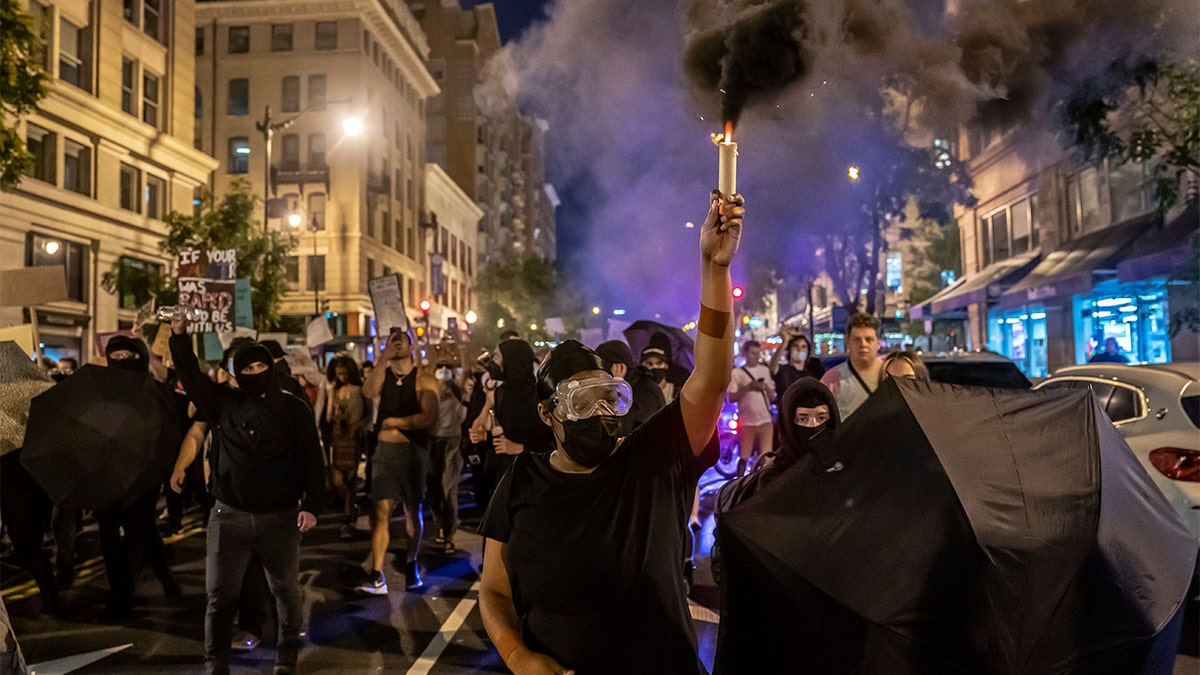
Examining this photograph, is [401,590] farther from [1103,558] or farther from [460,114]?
[460,114]

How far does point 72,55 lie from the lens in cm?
2508

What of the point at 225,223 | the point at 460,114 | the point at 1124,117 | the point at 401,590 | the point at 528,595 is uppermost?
the point at 460,114

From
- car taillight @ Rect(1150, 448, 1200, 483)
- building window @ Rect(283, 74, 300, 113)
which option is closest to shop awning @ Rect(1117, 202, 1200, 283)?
car taillight @ Rect(1150, 448, 1200, 483)

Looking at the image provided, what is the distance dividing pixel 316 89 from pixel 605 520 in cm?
4778

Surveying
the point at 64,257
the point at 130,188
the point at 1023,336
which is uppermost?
the point at 130,188

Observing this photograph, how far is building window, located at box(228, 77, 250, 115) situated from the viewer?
4659 cm

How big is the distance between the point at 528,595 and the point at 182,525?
9152 mm

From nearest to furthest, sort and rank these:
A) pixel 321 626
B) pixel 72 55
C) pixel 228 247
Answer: pixel 321 626
pixel 72 55
pixel 228 247

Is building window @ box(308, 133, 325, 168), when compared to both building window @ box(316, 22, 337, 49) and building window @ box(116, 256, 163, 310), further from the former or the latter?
building window @ box(116, 256, 163, 310)

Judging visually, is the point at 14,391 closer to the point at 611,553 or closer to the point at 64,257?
the point at 611,553

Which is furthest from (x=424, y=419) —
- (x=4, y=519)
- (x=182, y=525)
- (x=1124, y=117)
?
(x=1124, y=117)

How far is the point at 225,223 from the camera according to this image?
27.0m

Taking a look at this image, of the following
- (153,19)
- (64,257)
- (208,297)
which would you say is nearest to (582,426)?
(208,297)

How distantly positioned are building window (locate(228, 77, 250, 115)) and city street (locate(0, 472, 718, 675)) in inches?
1672
